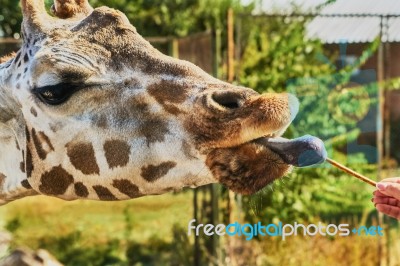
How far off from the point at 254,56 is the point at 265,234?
1.00 m

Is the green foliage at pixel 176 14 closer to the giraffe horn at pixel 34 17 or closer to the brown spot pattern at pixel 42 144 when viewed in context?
the giraffe horn at pixel 34 17

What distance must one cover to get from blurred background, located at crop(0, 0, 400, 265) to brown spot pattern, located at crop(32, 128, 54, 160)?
6.67 feet

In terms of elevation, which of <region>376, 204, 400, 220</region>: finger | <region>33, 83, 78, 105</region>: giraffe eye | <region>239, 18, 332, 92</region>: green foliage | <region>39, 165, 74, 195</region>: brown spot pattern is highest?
<region>239, 18, 332, 92</region>: green foliage

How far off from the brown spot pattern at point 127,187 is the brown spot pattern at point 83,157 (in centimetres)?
5

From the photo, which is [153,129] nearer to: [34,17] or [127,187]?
[127,187]

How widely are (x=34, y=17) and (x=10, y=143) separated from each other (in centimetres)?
27

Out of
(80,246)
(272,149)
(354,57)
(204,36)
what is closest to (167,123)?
(272,149)

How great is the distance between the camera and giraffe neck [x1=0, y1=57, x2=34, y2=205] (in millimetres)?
1414

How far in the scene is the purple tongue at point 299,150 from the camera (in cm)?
112

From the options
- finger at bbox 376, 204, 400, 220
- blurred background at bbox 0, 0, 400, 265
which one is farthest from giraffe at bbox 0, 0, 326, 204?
blurred background at bbox 0, 0, 400, 265

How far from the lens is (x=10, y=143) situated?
144 cm

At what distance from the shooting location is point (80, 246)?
4.20 meters

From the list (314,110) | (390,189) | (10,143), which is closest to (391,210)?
(390,189)

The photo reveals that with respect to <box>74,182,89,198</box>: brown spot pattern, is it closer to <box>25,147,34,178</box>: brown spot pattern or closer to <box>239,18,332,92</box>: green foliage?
<box>25,147,34,178</box>: brown spot pattern
